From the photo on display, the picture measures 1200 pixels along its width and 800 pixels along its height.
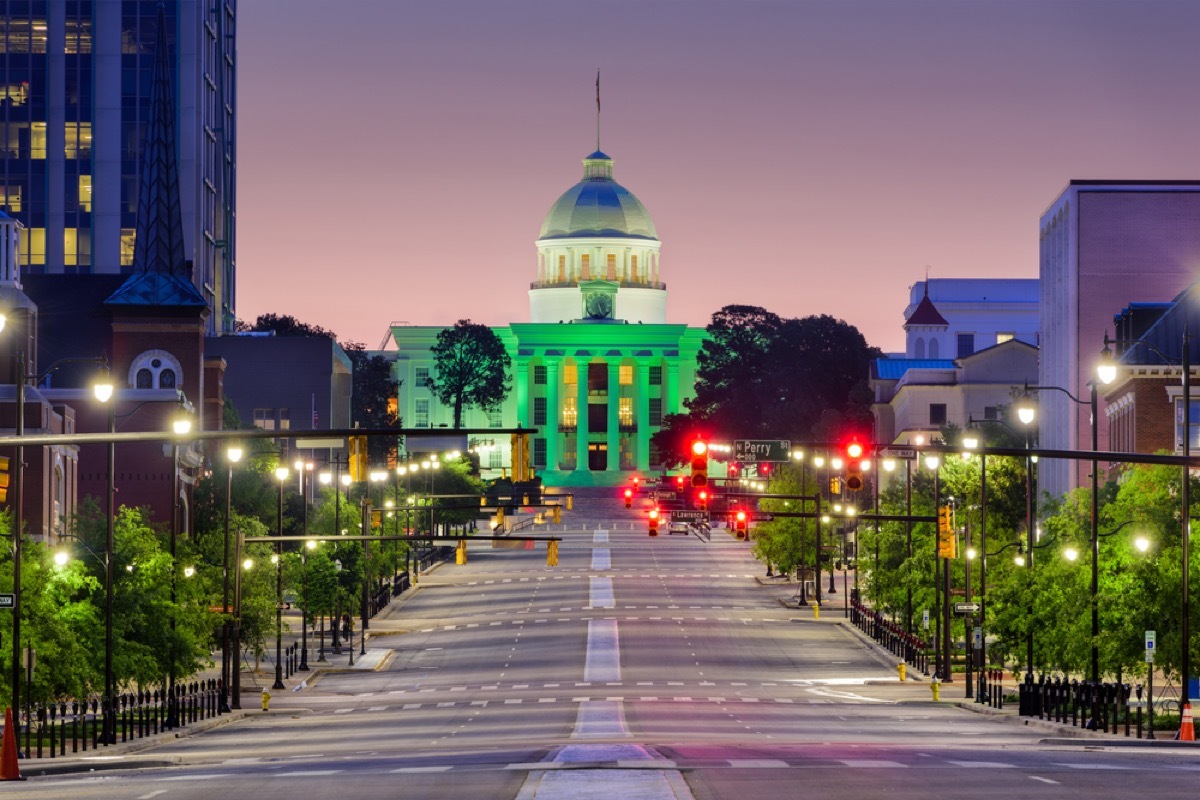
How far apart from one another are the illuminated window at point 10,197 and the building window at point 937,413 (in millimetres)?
75525

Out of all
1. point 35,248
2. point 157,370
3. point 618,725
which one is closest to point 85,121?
point 35,248

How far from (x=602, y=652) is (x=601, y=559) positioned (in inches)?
2527

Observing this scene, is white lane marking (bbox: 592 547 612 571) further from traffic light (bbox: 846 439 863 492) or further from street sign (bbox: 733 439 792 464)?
traffic light (bbox: 846 439 863 492)

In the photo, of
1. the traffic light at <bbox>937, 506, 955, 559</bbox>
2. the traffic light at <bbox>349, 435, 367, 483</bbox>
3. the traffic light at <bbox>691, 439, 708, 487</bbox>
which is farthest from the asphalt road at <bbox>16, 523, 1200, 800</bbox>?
the traffic light at <bbox>691, 439, 708, 487</bbox>

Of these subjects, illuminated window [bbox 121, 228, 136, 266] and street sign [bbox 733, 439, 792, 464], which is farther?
illuminated window [bbox 121, 228, 136, 266]

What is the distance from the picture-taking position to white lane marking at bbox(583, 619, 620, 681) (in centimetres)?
8175

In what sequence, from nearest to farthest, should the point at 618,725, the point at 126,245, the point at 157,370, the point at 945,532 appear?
the point at 618,725, the point at 945,532, the point at 157,370, the point at 126,245

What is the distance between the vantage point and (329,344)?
181625 millimetres

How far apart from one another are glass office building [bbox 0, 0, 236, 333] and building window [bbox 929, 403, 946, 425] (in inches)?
A: 2361

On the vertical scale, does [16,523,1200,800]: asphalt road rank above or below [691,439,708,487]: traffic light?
below

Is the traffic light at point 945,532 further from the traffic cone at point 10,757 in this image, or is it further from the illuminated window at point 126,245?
the illuminated window at point 126,245

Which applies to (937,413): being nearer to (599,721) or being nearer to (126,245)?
(126,245)

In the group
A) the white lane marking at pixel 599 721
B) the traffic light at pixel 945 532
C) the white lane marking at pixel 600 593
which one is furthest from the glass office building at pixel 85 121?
the white lane marking at pixel 599 721

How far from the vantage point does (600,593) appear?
126 meters
